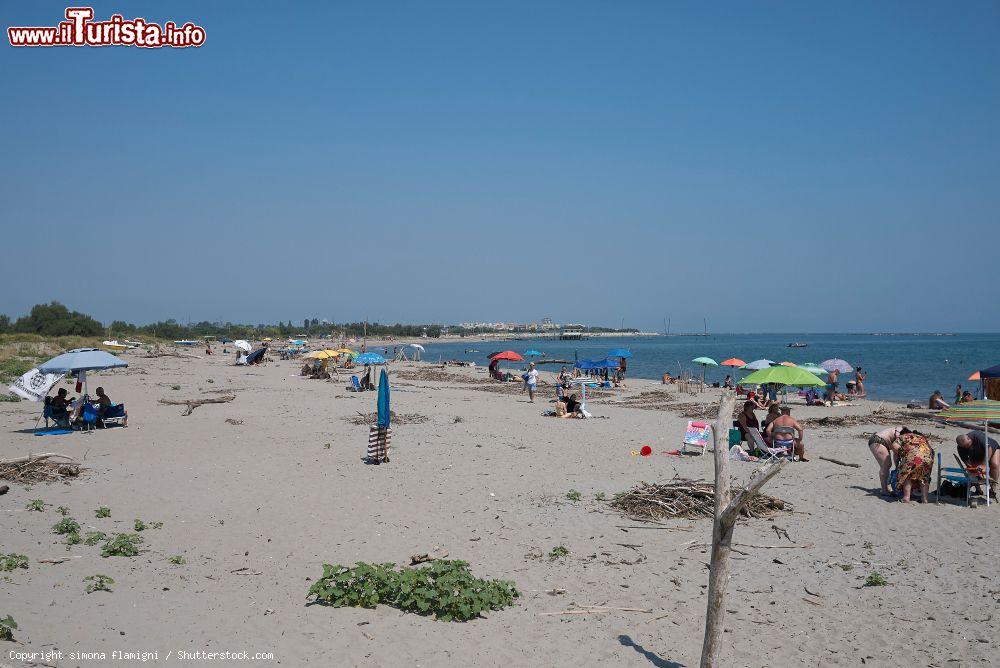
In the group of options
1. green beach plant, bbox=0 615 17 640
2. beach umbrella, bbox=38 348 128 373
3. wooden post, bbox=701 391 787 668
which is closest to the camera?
wooden post, bbox=701 391 787 668

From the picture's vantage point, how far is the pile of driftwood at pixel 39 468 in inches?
391

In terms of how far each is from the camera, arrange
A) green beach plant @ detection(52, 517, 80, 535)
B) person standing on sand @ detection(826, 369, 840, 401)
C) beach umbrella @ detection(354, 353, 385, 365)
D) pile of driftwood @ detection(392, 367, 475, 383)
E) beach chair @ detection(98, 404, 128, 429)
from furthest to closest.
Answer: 1. pile of driftwood @ detection(392, 367, 475, 383)
2. beach umbrella @ detection(354, 353, 385, 365)
3. person standing on sand @ detection(826, 369, 840, 401)
4. beach chair @ detection(98, 404, 128, 429)
5. green beach plant @ detection(52, 517, 80, 535)

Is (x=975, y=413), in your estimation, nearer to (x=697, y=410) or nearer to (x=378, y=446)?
(x=378, y=446)

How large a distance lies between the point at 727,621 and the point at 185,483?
27.9 feet

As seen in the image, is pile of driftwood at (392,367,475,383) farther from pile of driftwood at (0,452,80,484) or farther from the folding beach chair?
pile of driftwood at (0,452,80,484)

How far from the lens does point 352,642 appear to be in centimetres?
511

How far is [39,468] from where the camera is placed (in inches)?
405

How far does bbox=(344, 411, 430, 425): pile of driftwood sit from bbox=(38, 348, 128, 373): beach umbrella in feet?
19.7

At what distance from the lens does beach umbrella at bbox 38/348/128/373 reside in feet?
47.7

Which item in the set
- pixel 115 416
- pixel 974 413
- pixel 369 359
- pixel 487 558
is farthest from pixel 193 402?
pixel 974 413

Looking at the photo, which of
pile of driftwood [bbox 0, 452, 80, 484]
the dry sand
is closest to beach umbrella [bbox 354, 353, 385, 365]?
the dry sand

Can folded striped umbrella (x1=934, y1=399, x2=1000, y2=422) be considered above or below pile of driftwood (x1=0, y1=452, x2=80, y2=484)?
above

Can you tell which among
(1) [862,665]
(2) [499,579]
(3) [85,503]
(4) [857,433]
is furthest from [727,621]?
(4) [857,433]

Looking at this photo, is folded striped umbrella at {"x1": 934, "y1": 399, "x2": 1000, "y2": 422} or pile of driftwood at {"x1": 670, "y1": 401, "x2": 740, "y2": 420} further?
pile of driftwood at {"x1": 670, "y1": 401, "x2": 740, "y2": 420}
